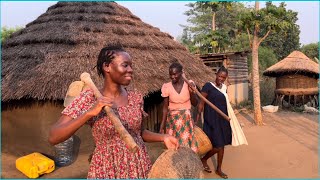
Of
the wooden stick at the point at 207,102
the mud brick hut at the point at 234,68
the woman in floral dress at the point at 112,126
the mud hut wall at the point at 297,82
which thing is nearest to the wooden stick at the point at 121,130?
the woman in floral dress at the point at 112,126

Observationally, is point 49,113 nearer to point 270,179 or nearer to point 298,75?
point 270,179

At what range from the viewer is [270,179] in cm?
420

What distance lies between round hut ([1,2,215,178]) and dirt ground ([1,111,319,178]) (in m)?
0.06

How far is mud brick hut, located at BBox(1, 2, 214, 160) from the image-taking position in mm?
4824

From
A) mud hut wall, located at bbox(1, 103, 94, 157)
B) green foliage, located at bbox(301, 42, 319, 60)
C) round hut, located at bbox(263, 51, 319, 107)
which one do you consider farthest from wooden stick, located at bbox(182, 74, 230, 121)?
green foliage, located at bbox(301, 42, 319, 60)

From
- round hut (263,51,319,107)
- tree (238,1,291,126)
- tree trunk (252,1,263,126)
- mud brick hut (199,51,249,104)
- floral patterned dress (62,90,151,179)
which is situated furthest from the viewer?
round hut (263,51,319,107)

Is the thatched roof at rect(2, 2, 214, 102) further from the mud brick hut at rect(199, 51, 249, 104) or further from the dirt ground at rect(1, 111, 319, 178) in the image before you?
the mud brick hut at rect(199, 51, 249, 104)

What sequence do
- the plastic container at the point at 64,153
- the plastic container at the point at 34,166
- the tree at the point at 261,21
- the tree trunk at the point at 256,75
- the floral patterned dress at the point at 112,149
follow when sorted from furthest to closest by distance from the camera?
1. the tree trunk at the point at 256,75
2. the tree at the point at 261,21
3. the plastic container at the point at 64,153
4. the plastic container at the point at 34,166
5. the floral patterned dress at the point at 112,149

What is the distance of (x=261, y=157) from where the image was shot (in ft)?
17.3

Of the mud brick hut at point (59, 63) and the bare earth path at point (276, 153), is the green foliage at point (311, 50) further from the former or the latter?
the mud brick hut at point (59, 63)

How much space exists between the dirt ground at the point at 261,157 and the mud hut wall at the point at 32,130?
2 cm

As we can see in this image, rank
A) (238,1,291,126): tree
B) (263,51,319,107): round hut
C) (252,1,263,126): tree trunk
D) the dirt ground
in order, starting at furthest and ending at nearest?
(263,51,319,107): round hut, (252,1,263,126): tree trunk, (238,1,291,126): tree, the dirt ground

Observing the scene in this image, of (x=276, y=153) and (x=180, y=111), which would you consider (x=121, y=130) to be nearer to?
(x=180, y=111)

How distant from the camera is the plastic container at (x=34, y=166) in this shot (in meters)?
4.26
